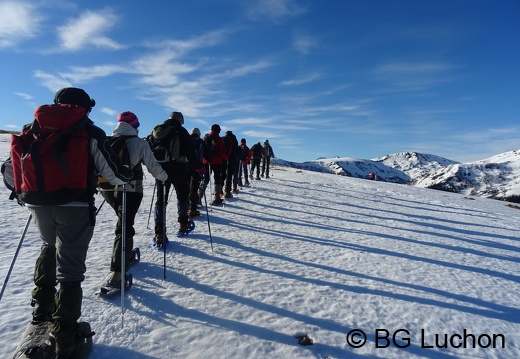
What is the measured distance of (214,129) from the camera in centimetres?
1262

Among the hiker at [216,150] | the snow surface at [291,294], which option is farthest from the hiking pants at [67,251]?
the hiker at [216,150]

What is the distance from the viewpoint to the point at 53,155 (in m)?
3.20

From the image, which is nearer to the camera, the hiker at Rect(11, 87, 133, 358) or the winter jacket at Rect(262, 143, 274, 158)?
the hiker at Rect(11, 87, 133, 358)

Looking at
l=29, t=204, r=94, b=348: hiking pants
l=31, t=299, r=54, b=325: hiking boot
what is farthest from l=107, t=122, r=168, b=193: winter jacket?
l=31, t=299, r=54, b=325: hiking boot

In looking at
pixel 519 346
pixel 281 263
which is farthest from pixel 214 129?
pixel 519 346

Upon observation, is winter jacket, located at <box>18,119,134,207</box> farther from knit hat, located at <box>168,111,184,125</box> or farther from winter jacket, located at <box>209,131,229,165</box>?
winter jacket, located at <box>209,131,229,165</box>

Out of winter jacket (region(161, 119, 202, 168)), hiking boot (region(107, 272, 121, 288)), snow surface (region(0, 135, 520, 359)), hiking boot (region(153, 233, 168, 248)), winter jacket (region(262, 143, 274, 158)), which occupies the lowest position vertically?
snow surface (region(0, 135, 520, 359))

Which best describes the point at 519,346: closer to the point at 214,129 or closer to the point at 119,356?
the point at 119,356

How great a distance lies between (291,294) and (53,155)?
418cm

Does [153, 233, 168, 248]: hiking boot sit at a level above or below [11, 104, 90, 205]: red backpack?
below

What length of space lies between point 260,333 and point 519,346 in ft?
11.8

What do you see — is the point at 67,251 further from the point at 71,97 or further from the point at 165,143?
the point at 165,143

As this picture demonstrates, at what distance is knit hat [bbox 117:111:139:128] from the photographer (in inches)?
212

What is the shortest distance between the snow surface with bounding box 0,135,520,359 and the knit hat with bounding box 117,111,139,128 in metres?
2.83
